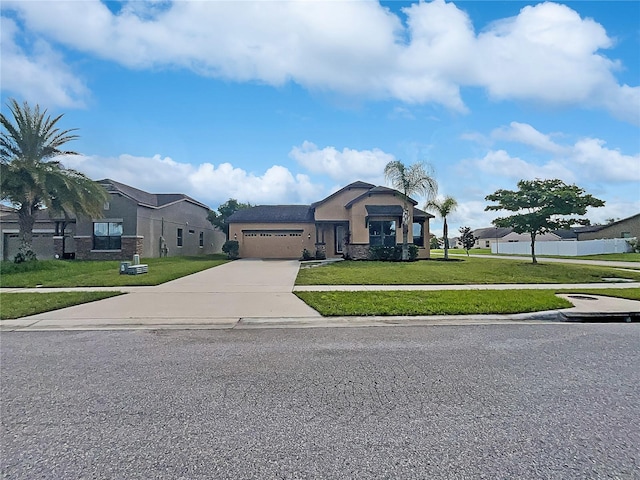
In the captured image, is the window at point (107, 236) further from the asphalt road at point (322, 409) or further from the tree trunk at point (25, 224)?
the asphalt road at point (322, 409)

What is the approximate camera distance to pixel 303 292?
11.4 m

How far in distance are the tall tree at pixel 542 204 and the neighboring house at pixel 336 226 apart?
6115 mm

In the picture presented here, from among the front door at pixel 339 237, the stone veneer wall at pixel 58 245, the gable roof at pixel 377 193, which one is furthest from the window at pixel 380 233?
the stone veneer wall at pixel 58 245

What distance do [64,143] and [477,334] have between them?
74.8ft

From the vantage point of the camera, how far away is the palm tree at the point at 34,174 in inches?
725

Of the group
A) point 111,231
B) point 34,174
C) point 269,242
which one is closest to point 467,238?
point 269,242

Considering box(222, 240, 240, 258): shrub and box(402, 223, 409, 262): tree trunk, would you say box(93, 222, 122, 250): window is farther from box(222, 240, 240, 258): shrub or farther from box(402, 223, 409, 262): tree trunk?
box(402, 223, 409, 262): tree trunk

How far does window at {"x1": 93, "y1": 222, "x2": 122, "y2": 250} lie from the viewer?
2598 cm

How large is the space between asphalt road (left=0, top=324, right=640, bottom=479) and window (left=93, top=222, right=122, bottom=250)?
21.6 meters

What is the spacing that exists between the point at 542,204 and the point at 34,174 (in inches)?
1006

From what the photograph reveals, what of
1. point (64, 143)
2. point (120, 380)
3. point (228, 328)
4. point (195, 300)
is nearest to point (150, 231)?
point (64, 143)

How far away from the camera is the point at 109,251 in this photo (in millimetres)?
25875

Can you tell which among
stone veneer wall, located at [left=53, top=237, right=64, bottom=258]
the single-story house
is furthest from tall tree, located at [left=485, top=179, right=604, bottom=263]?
stone veneer wall, located at [left=53, top=237, right=64, bottom=258]

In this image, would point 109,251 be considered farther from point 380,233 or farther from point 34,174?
point 380,233
